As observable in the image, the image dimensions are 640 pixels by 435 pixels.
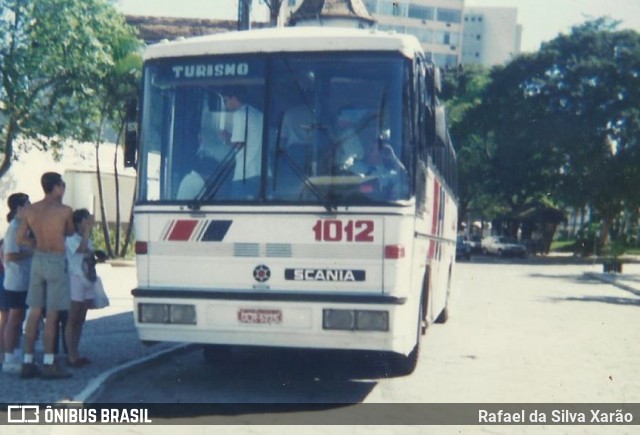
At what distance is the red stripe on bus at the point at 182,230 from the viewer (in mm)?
7922

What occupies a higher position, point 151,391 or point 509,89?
point 509,89

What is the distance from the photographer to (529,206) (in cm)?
7056

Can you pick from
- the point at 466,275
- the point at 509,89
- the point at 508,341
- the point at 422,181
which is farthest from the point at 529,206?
the point at 422,181

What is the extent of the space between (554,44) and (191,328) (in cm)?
4957

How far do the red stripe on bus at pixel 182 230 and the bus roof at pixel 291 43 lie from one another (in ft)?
5.18

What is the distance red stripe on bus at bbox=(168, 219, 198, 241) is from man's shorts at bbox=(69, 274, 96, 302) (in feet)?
5.79

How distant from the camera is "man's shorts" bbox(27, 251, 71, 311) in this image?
8258 mm

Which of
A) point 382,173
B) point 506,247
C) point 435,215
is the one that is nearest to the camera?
point 382,173

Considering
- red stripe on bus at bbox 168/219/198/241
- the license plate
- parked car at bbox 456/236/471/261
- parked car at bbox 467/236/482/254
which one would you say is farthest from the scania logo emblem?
parked car at bbox 467/236/482/254

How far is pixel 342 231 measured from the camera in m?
7.62

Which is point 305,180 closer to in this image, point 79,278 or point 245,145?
point 245,145

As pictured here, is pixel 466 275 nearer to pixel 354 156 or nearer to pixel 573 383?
pixel 573 383

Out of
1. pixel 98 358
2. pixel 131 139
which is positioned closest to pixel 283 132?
pixel 131 139

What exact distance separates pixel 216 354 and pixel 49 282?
7.59ft
